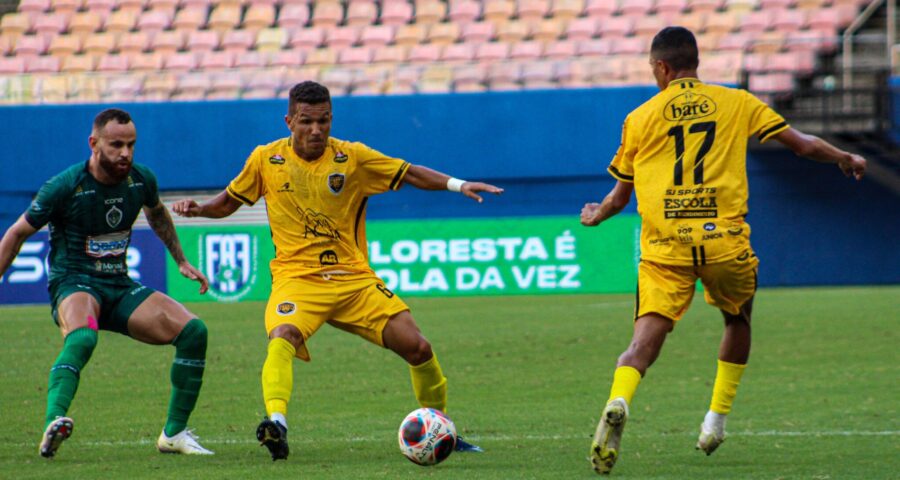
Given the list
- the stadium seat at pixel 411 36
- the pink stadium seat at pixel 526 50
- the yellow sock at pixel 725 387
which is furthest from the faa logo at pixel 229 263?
the yellow sock at pixel 725 387

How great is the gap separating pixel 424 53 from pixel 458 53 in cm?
62

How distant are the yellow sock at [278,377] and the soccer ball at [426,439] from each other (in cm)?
61

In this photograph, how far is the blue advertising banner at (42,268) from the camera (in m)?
21.1

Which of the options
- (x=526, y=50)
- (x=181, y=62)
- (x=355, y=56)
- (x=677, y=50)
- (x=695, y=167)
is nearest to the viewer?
(x=695, y=167)

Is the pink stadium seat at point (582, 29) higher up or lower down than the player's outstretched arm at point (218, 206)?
higher up

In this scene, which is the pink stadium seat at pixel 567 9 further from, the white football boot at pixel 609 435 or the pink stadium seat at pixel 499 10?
the white football boot at pixel 609 435

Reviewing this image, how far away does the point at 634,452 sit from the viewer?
722 cm

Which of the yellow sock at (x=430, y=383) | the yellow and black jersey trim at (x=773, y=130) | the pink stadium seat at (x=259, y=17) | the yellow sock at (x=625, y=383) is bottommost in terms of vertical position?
the yellow sock at (x=430, y=383)

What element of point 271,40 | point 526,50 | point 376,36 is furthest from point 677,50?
point 271,40

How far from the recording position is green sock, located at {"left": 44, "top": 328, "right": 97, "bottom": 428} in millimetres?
6793

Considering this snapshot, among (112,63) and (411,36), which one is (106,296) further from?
(112,63)

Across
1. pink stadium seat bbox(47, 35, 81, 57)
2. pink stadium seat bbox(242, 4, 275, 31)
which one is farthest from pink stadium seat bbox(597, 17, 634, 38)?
pink stadium seat bbox(47, 35, 81, 57)

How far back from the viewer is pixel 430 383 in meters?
7.25

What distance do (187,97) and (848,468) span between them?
1754cm
